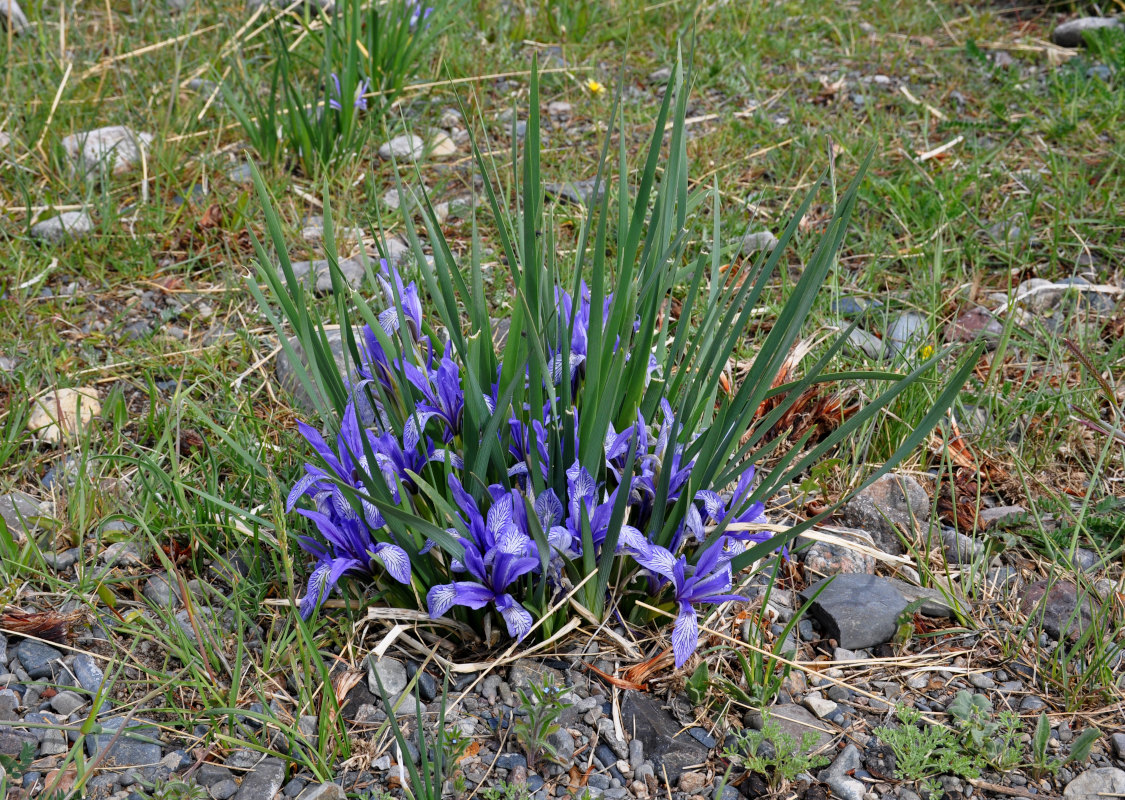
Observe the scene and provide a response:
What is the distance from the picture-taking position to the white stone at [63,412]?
2225mm

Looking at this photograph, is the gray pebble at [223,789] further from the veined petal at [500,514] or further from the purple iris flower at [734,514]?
the purple iris flower at [734,514]

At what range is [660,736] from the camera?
159 centimetres

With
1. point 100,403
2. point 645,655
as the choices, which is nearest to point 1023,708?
point 645,655

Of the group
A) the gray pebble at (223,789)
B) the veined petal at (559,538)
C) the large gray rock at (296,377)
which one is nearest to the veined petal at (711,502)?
the veined petal at (559,538)

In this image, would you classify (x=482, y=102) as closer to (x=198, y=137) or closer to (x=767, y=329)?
(x=198, y=137)

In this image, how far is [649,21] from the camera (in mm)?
4223

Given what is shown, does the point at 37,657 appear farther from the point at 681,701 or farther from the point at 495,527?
the point at 681,701

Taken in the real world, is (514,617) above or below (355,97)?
below

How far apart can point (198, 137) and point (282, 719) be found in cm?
244

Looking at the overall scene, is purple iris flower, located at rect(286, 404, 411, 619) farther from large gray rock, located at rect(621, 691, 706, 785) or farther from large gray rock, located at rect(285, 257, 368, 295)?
large gray rock, located at rect(285, 257, 368, 295)

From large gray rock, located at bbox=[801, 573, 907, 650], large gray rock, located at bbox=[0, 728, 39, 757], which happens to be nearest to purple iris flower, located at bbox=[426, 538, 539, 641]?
large gray rock, located at bbox=[801, 573, 907, 650]

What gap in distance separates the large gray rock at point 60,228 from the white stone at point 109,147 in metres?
0.25

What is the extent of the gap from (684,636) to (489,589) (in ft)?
1.11

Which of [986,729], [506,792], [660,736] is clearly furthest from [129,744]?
[986,729]
